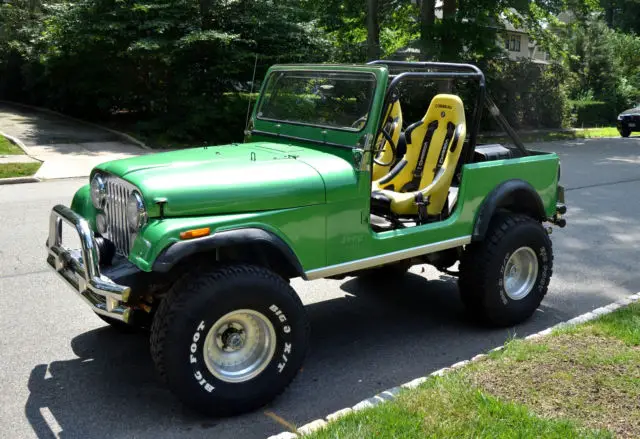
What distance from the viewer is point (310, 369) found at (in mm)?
4242

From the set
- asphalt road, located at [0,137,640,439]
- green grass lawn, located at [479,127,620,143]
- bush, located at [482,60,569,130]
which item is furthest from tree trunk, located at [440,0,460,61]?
asphalt road, located at [0,137,640,439]

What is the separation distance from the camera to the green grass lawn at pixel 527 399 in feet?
10.6

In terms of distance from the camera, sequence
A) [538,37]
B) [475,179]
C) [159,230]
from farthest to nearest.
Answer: [538,37], [475,179], [159,230]

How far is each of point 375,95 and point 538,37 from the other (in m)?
18.6

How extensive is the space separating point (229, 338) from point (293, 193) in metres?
0.88

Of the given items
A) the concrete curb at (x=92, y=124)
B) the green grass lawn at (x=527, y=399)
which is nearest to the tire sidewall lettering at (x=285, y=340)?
the green grass lawn at (x=527, y=399)

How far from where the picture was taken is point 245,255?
3.84 meters

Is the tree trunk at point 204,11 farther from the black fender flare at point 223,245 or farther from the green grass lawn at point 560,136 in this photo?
the black fender flare at point 223,245

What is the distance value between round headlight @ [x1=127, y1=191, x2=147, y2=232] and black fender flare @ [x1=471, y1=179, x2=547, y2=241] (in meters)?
2.32

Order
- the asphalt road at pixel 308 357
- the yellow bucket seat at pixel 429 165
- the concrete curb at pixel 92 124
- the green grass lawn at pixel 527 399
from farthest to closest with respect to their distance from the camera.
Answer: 1. the concrete curb at pixel 92 124
2. the yellow bucket seat at pixel 429 165
3. the asphalt road at pixel 308 357
4. the green grass lawn at pixel 527 399

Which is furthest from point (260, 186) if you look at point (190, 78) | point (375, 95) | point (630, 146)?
point (630, 146)

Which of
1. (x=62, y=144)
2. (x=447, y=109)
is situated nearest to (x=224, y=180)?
(x=447, y=109)

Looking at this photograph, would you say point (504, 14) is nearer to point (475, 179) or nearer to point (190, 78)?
point (190, 78)

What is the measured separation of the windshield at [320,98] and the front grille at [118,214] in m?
1.44
